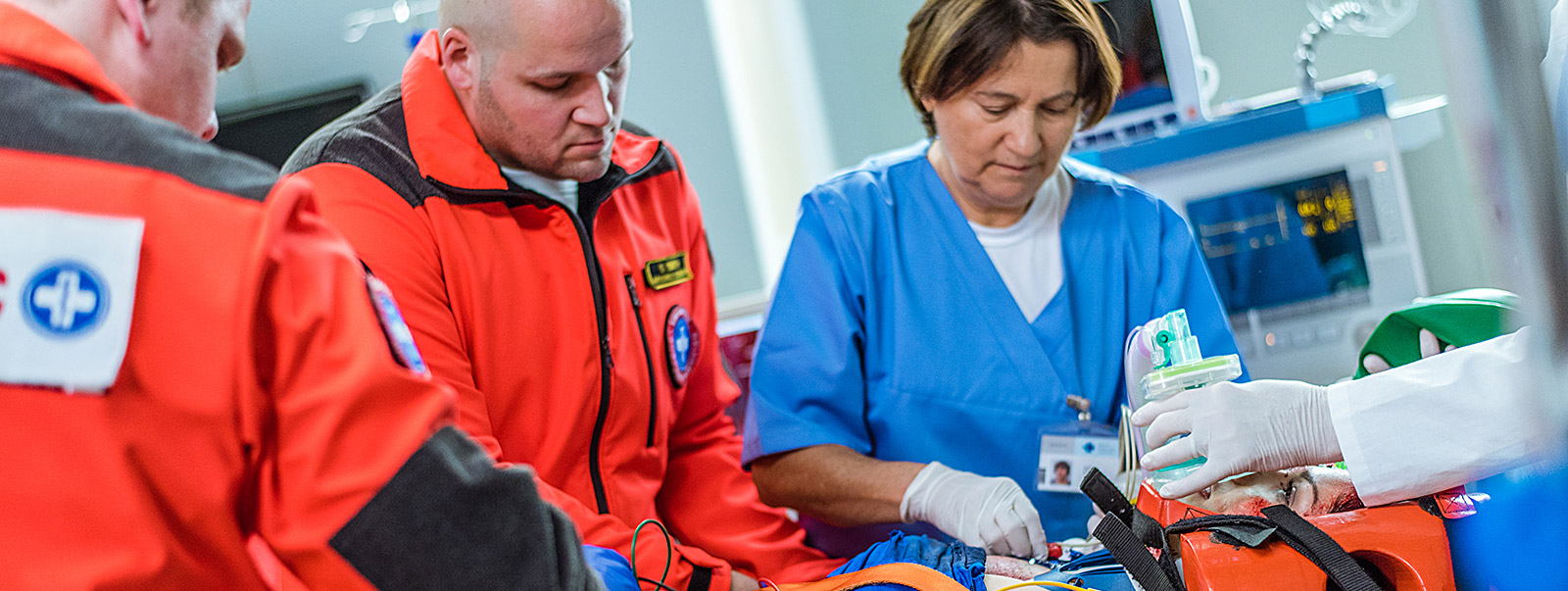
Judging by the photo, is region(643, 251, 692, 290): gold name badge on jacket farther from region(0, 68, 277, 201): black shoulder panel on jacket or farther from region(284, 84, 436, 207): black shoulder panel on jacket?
region(0, 68, 277, 201): black shoulder panel on jacket

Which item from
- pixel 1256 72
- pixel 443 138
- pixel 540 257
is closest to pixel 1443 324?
pixel 540 257

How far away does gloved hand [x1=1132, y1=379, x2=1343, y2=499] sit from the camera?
1.08 metres

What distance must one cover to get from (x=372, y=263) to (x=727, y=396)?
608mm

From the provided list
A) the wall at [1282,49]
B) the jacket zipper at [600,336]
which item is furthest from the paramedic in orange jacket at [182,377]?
the wall at [1282,49]

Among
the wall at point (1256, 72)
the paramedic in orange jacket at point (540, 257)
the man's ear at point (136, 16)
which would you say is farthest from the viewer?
the wall at point (1256, 72)

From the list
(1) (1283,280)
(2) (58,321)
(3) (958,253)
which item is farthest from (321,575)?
(1) (1283,280)

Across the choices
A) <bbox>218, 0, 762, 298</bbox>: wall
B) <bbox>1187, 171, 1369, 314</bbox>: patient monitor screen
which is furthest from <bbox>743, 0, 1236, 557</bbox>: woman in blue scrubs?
<bbox>218, 0, 762, 298</bbox>: wall

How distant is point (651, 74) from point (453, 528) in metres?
2.98

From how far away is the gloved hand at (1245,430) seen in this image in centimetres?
108

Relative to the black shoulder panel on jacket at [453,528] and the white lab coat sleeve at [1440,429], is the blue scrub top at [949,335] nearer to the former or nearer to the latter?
the white lab coat sleeve at [1440,429]

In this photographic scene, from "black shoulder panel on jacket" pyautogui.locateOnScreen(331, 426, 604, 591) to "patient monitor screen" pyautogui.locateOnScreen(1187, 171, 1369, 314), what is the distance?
5.79 ft

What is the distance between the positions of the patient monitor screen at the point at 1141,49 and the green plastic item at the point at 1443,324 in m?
1.02

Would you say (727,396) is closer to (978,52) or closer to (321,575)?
(978,52)

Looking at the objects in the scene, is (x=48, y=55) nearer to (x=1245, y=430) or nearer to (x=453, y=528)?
(x=453, y=528)
